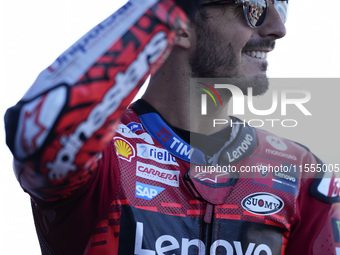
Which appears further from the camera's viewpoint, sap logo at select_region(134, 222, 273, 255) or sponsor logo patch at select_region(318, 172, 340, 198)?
sponsor logo patch at select_region(318, 172, 340, 198)

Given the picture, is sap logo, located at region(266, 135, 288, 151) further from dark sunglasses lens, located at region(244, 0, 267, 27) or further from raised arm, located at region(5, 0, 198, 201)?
raised arm, located at region(5, 0, 198, 201)

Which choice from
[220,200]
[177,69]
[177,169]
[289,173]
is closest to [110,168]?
[177,169]

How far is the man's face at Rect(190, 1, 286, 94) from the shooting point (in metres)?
Answer: 3.09

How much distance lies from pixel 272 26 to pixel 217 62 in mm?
451

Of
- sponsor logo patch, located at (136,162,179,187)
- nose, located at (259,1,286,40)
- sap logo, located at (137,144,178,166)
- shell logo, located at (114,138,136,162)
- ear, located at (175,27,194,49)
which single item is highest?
nose, located at (259,1,286,40)

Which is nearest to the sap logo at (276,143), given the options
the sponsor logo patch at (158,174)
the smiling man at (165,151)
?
the smiling man at (165,151)

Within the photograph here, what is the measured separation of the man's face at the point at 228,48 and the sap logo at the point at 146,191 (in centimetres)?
79

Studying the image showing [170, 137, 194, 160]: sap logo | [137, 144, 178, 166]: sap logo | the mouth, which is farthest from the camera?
the mouth

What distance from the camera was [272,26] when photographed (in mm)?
3238

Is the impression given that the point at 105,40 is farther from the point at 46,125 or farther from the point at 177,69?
the point at 177,69

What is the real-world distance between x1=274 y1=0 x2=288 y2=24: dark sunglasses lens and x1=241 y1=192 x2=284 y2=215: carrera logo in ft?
3.77

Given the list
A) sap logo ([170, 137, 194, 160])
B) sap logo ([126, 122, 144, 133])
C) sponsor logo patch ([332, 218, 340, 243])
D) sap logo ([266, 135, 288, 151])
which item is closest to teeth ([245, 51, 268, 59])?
sap logo ([266, 135, 288, 151])

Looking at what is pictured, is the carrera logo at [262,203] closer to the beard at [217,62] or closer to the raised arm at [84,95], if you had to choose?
the beard at [217,62]

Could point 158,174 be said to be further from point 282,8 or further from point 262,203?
point 282,8
